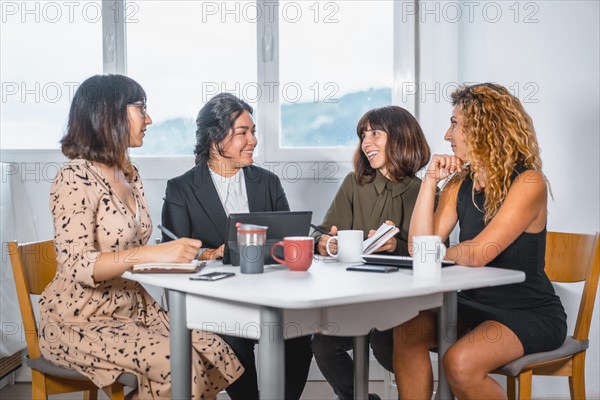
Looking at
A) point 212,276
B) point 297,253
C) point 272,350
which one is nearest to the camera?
point 272,350

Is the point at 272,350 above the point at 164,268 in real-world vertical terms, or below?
below

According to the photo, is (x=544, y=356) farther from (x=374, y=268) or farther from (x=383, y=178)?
(x=383, y=178)

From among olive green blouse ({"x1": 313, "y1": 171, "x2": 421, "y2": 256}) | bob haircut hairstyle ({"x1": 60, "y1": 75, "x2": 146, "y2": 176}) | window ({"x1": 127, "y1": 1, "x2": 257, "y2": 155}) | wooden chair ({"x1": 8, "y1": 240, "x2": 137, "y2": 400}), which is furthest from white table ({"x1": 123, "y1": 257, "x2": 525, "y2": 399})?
window ({"x1": 127, "y1": 1, "x2": 257, "y2": 155})

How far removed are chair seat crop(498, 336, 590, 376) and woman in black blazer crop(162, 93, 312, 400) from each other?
2.56ft

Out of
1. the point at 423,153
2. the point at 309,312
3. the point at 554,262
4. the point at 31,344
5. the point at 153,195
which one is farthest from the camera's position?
the point at 153,195

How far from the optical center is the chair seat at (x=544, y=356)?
192 cm

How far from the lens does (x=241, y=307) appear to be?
1596mm

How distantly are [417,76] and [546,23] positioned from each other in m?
0.62

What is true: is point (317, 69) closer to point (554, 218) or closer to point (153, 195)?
point (153, 195)

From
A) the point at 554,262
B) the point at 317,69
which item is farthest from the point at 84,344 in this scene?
the point at 317,69

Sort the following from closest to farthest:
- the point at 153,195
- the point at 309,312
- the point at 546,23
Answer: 1. the point at 309,312
2. the point at 546,23
3. the point at 153,195

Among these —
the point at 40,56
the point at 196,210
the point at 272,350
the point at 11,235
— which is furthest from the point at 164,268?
the point at 40,56

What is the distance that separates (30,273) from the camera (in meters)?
2.14

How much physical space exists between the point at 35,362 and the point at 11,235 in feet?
4.16
